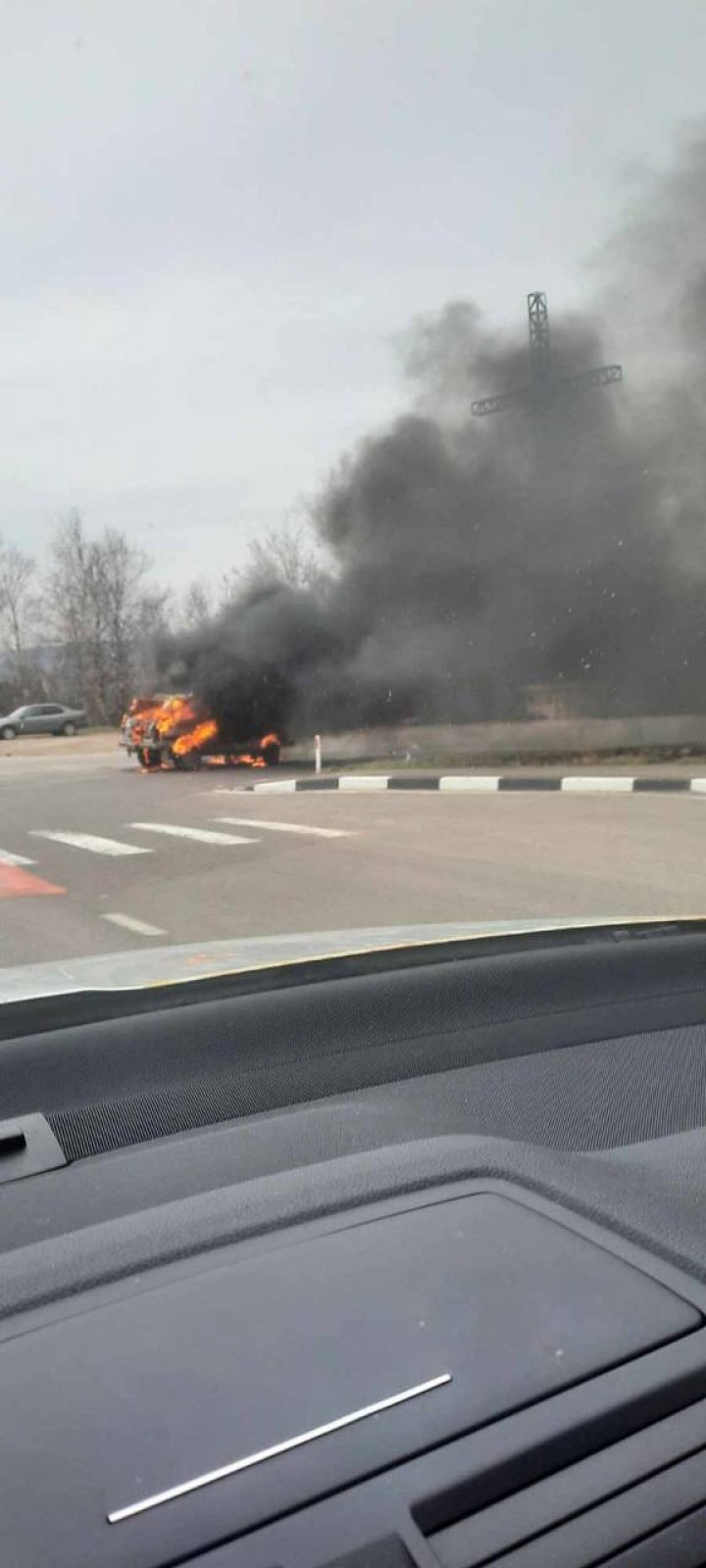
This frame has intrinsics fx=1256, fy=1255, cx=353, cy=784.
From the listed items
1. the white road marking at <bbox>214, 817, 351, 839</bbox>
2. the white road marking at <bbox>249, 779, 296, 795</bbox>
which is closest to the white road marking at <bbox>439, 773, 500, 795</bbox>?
the white road marking at <bbox>249, 779, 296, 795</bbox>

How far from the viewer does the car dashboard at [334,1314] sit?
1060 mm

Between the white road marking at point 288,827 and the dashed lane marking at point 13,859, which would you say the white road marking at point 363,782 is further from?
the dashed lane marking at point 13,859

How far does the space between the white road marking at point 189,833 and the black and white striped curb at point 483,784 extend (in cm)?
357

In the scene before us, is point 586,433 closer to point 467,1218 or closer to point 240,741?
point 240,741

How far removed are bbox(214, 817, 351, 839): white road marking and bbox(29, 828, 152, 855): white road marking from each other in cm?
132

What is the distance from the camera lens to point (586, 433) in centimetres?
2270

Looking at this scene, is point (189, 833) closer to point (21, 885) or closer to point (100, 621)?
point (21, 885)

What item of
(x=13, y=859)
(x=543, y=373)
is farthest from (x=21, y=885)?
(x=543, y=373)

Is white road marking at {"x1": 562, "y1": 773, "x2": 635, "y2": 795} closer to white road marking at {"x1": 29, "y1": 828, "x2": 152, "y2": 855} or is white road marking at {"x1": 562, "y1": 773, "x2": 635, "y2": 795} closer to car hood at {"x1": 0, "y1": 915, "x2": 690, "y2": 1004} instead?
white road marking at {"x1": 29, "y1": 828, "x2": 152, "y2": 855}

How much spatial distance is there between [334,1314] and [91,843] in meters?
9.49

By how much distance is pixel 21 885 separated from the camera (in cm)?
841

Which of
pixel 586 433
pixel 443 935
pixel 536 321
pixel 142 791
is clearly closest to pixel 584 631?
pixel 586 433

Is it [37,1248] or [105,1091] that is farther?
[105,1091]

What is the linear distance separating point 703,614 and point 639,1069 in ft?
63.7
